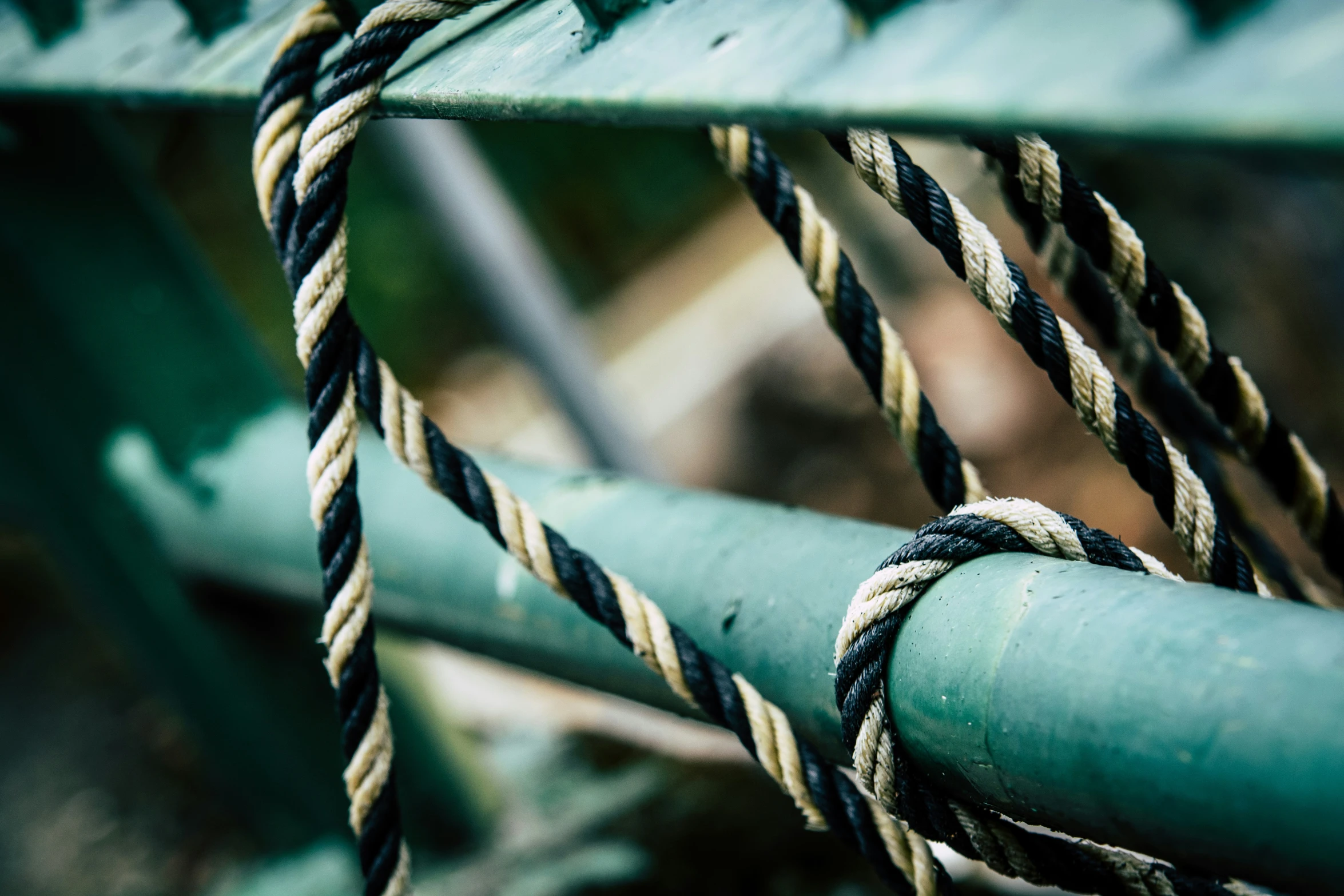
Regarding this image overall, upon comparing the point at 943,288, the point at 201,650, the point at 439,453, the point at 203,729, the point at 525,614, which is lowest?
the point at 943,288

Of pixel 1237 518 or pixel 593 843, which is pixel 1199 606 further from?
pixel 593 843

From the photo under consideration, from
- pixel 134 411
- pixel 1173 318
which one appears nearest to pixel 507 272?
pixel 134 411

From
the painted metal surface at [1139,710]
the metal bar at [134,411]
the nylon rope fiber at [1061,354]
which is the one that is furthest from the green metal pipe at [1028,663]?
the metal bar at [134,411]

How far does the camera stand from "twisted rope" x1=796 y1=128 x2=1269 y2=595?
1.87ft

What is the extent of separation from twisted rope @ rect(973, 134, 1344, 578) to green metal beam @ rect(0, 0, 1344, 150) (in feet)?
0.51

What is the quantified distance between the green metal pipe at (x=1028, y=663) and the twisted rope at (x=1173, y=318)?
7.9 inches

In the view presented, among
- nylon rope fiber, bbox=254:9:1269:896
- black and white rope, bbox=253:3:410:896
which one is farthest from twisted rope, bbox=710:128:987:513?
black and white rope, bbox=253:3:410:896

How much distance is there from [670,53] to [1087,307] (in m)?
0.43

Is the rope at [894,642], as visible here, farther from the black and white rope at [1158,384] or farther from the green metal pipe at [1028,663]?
the black and white rope at [1158,384]

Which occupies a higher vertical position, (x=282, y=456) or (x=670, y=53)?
(x=670, y=53)

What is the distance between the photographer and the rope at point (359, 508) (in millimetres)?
604

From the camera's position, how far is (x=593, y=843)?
4.28ft

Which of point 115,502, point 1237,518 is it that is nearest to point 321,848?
point 115,502

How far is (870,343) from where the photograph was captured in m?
0.67
